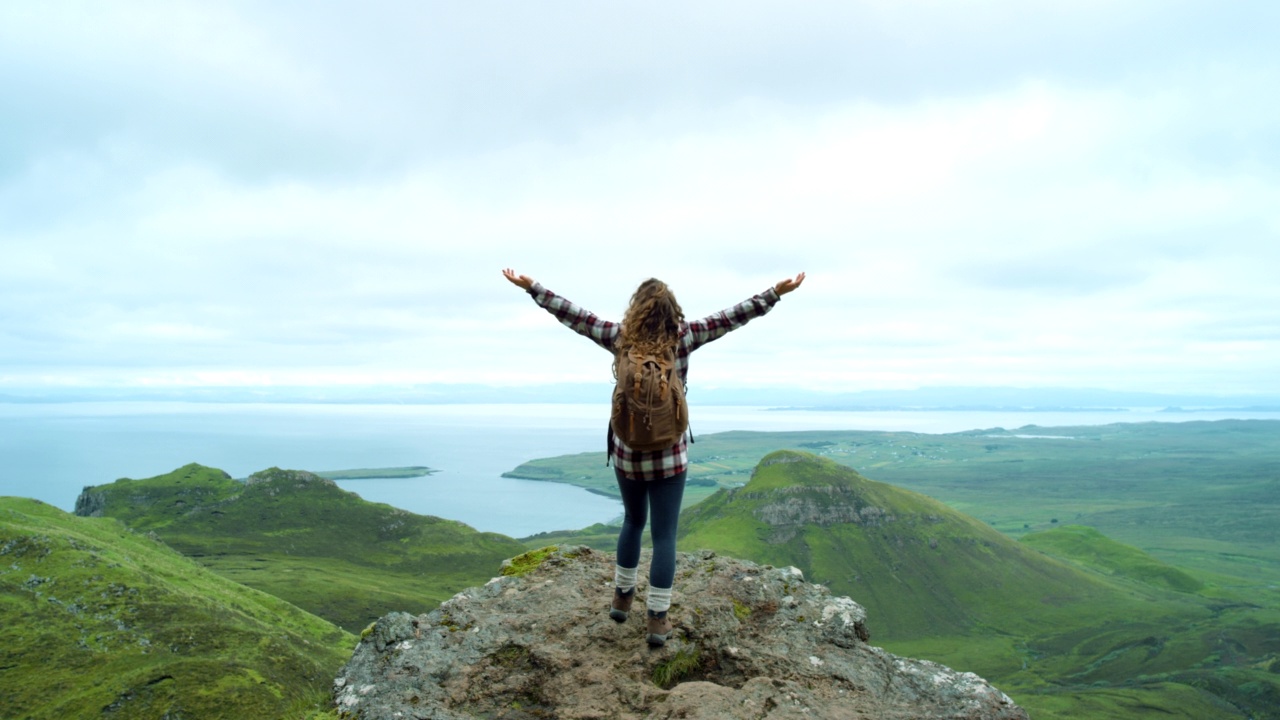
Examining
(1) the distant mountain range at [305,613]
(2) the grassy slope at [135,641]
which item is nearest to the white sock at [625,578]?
(1) the distant mountain range at [305,613]

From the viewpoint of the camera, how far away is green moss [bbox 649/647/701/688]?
332 inches

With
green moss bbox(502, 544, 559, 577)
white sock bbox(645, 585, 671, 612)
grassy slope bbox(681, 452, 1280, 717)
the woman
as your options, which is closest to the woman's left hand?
the woman

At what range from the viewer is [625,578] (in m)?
9.18

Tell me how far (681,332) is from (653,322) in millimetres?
458

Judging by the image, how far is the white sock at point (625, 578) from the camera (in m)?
9.14

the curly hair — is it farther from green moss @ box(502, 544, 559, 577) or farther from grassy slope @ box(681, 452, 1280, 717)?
grassy slope @ box(681, 452, 1280, 717)

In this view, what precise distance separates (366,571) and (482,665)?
5580 inches

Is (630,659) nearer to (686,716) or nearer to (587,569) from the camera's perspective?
(686,716)

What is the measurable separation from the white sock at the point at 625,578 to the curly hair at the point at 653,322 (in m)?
3.06

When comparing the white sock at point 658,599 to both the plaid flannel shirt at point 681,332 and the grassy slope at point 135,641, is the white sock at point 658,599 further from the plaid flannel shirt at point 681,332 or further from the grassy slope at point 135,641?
the grassy slope at point 135,641

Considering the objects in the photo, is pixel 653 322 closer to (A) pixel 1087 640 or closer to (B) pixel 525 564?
(B) pixel 525 564

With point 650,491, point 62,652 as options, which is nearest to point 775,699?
point 650,491

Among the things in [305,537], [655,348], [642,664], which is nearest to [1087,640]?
[305,537]

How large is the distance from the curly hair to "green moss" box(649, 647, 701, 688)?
154 inches
